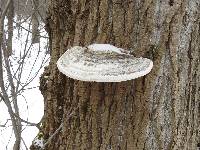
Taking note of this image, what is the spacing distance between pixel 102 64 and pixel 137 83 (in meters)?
0.18

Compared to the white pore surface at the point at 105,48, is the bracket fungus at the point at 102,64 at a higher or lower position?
lower

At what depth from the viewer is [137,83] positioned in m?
1.35

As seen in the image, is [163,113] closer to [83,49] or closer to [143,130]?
[143,130]

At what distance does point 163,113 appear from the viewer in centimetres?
139

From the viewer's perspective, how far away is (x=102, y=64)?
4.09ft

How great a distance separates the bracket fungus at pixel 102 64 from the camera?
1180mm

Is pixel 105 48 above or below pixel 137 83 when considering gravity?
above

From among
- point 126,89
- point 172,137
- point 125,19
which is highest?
point 125,19

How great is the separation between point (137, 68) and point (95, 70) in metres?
0.15

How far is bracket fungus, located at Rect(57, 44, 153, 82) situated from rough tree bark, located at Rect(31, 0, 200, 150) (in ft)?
0.19

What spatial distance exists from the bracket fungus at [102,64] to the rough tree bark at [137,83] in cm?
6

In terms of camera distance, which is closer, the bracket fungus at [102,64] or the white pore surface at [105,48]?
the bracket fungus at [102,64]

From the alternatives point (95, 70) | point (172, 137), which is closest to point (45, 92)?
point (95, 70)

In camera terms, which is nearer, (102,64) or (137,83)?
(102,64)
